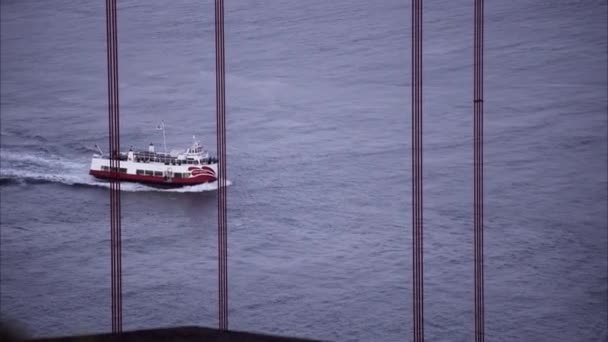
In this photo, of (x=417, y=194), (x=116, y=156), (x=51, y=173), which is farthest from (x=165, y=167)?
(x=417, y=194)

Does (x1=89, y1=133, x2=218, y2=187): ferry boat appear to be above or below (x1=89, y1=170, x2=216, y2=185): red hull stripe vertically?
above

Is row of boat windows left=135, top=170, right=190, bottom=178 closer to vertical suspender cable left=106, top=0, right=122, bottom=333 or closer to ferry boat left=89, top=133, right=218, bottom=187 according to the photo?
ferry boat left=89, top=133, right=218, bottom=187

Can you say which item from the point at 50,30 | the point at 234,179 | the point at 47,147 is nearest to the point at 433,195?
the point at 234,179

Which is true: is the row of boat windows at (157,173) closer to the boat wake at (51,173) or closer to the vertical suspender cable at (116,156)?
the boat wake at (51,173)

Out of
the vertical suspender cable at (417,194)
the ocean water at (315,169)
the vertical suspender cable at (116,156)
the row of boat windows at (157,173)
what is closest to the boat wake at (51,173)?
the ocean water at (315,169)

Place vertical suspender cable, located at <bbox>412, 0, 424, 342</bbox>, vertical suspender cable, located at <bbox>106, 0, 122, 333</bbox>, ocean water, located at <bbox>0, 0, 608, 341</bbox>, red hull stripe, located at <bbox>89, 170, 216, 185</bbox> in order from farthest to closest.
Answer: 1. red hull stripe, located at <bbox>89, 170, 216, 185</bbox>
2. ocean water, located at <bbox>0, 0, 608, 341</bbox>
3. vertical suspender cable, located at <bbox>412, 0, 424, 342</bbox>
4. vertical suspender cable, located at <bbox>106, 0, 122, 333</bbox>

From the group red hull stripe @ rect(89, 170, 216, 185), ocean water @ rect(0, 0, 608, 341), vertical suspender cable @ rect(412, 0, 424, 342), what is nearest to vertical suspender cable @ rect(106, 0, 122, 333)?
vertical suspender cable @ rect(412, 0, 424, 342)

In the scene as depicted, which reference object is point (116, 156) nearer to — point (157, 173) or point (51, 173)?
point (157, 173)
